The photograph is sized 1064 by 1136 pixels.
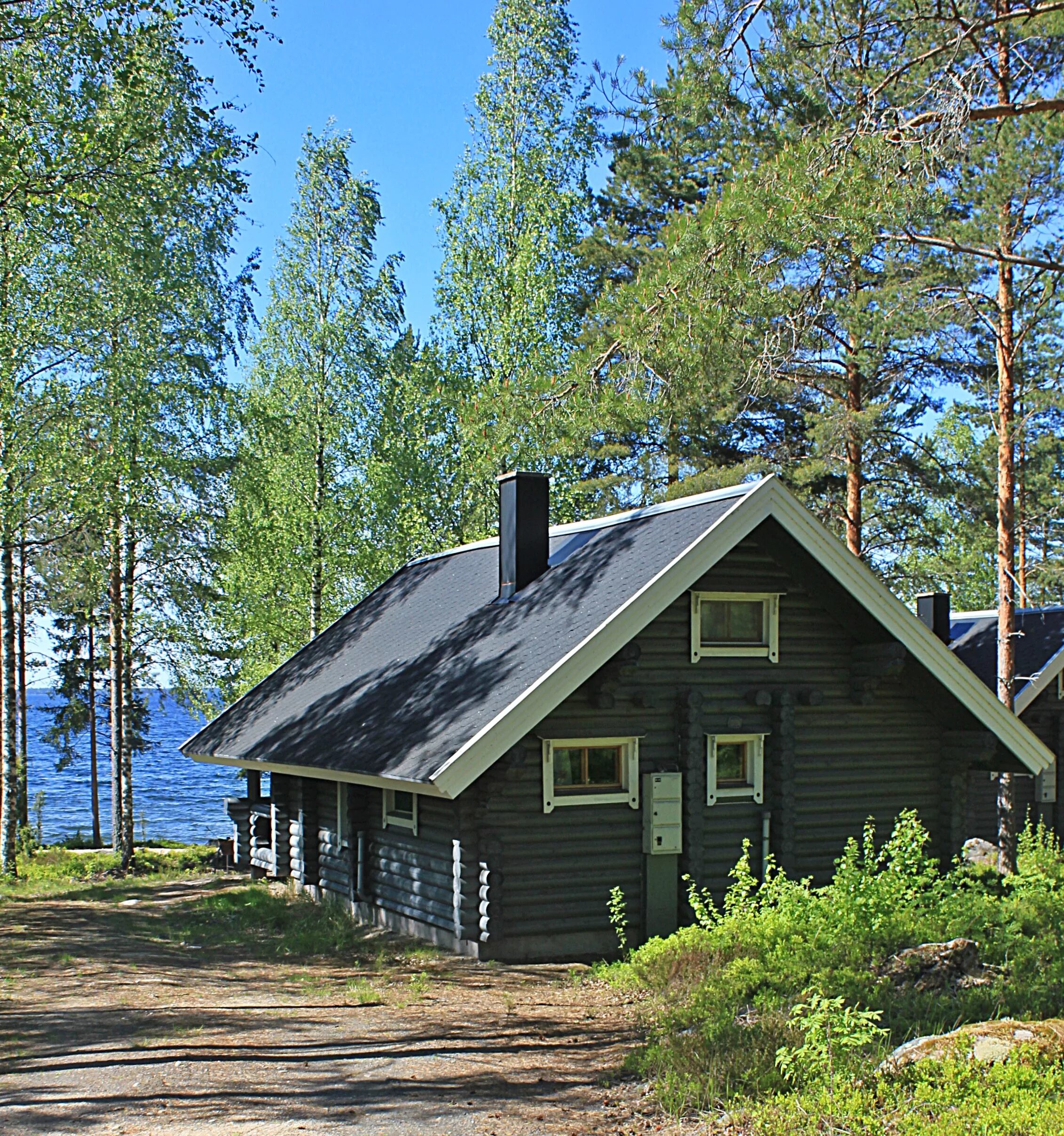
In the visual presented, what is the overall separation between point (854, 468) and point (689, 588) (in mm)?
13743

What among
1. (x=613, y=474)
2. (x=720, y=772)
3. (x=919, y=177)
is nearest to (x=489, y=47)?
(x=613, y=474)

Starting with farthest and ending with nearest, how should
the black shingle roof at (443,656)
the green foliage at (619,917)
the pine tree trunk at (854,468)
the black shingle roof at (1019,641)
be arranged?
the pine tree trunk at (854,468) < the black shingle roof at (1019,641) < the black shingle roof at (443,656) < the green foliage at (619,917)

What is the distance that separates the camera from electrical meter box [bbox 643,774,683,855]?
44.4 ft

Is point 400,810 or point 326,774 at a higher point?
point 326,774

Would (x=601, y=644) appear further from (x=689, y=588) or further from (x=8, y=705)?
(x=8, y=705)

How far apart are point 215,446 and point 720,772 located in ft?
40.1

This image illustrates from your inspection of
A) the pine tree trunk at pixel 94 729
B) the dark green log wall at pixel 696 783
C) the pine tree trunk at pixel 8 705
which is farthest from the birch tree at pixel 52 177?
the pine tree trunk at pixel 94 729

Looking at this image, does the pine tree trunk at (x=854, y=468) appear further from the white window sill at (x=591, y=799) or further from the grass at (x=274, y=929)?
the grass at (x=274, y=929)

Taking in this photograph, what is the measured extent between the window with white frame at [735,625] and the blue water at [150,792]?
1323 cm

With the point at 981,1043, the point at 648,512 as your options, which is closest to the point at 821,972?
the point at 981,1043

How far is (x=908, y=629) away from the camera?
14492mm

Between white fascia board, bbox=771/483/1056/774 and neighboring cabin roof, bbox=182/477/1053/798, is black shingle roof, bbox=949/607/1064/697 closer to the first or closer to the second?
white fascia board, bbox=771/483/1056/774

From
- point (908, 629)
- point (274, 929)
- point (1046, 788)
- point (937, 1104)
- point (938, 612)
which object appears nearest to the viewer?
point (937, 1104)

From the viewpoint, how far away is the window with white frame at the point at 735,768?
14.1m
